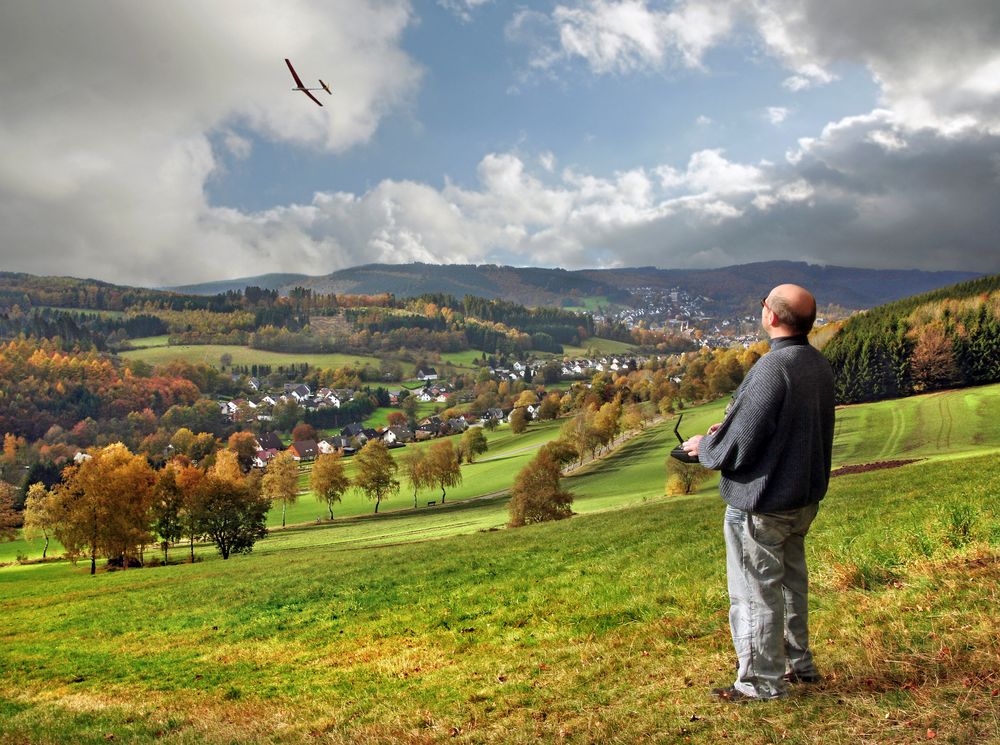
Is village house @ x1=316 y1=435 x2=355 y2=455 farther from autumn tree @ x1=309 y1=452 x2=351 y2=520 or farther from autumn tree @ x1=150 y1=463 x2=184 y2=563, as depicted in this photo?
autumn tree @ x1=150 y1=463 x2=184 y2=563

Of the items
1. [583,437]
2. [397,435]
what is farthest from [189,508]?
[397,435]

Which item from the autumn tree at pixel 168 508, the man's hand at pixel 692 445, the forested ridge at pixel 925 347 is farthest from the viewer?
the forested ridge at pixel 925 347

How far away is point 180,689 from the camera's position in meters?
9.98

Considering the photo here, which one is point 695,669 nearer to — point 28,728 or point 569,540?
point 28,728

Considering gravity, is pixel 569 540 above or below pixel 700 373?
below

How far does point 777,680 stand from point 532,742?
2.19m

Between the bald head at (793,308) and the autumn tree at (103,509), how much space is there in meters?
51.8

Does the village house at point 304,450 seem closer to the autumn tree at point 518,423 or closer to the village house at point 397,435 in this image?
the village house at point 397,435

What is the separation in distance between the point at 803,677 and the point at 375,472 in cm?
7424

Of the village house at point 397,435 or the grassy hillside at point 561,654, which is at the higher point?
the grassy hillside at point 561,654

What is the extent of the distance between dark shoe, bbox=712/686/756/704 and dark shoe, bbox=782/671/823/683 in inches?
16.1

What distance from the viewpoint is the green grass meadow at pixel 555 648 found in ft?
16.1

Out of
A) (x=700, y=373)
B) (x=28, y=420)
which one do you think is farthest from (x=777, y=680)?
(x=28, y=420)

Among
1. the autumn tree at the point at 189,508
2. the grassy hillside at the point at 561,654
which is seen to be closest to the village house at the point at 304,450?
the autumn tree at the point at 189,508
